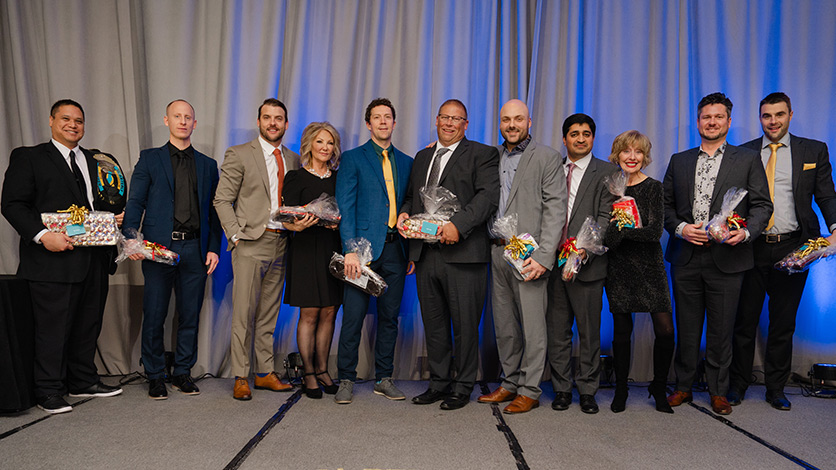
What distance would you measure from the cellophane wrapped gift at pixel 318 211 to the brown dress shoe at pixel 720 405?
2.59m

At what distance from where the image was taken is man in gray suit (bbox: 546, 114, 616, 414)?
3316 millimetres

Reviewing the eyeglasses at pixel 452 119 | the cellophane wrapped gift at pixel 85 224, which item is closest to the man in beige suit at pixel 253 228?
the cellophane wrapped gift at pixel 85 224

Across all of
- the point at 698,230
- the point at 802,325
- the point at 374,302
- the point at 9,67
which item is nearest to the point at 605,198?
the point at 698,230

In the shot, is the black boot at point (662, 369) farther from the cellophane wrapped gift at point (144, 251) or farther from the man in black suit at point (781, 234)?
the cellophane wrapped gift at point (144, 251)

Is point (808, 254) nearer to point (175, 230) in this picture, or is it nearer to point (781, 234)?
point (781, 234)

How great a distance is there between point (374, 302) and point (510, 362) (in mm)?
1254

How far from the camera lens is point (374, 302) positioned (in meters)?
4.25

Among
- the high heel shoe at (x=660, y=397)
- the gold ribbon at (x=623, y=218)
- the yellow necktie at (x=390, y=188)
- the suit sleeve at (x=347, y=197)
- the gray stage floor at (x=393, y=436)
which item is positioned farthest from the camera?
the yellow necktie at (x=390, y=188)

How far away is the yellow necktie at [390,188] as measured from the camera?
11.5 feet

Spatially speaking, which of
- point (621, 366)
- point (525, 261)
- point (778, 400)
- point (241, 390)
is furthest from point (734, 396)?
point (241, 390)

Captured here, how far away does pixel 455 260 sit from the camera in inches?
131

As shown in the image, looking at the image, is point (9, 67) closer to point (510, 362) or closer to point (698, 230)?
point (510, 362)

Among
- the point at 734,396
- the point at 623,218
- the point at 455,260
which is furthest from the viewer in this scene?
the point at 734,396

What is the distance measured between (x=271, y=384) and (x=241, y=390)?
23 cm
